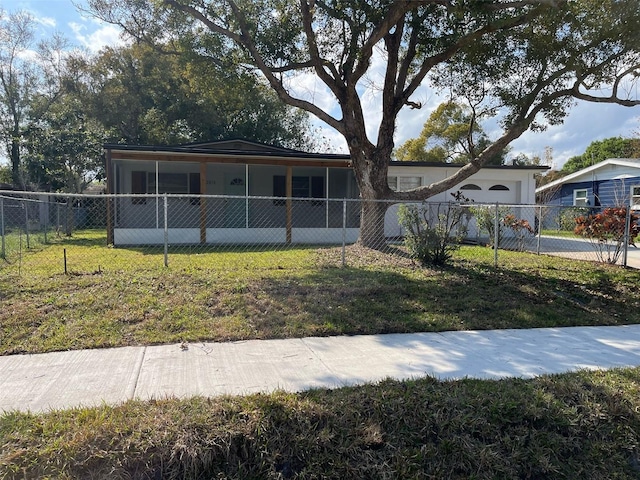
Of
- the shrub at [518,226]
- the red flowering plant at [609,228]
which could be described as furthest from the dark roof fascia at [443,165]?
the red flowering plant at [609,228]

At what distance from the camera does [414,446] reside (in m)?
3.01

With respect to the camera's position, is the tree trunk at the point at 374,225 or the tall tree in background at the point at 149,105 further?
the tall tree in background at the point at 149,105

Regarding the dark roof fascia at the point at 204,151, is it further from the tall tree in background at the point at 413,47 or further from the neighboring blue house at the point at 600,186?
the neighboring blue house at the point at 600,186

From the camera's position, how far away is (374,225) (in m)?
10.6

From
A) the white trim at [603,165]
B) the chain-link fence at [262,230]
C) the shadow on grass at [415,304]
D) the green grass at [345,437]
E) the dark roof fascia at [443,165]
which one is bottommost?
the green grass at [345,437]

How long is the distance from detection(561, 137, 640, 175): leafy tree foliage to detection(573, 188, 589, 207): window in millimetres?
12253

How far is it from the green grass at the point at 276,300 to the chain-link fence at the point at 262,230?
3.07 ft

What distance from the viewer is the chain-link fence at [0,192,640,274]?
382 inches

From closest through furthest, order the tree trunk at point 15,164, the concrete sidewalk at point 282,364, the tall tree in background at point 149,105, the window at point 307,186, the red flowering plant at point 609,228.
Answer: the concrete sidewalk at point 282,364, the red flowering plant at point 609,228, the window at point 307,186, the tall tree in background at point 149,105, the tree trunk at point 15,164

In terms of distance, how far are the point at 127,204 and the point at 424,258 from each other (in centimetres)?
1016

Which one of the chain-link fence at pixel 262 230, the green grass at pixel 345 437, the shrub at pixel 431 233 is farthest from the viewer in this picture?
the chain-link fence at pixel 262 230

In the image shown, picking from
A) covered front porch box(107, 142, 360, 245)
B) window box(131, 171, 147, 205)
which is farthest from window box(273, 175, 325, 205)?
window box(131, 171, 147, 205)

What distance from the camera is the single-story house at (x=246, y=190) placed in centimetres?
1359

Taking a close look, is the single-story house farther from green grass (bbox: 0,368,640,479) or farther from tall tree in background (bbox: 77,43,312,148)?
green grass (bbox: 0,368,640,479)
